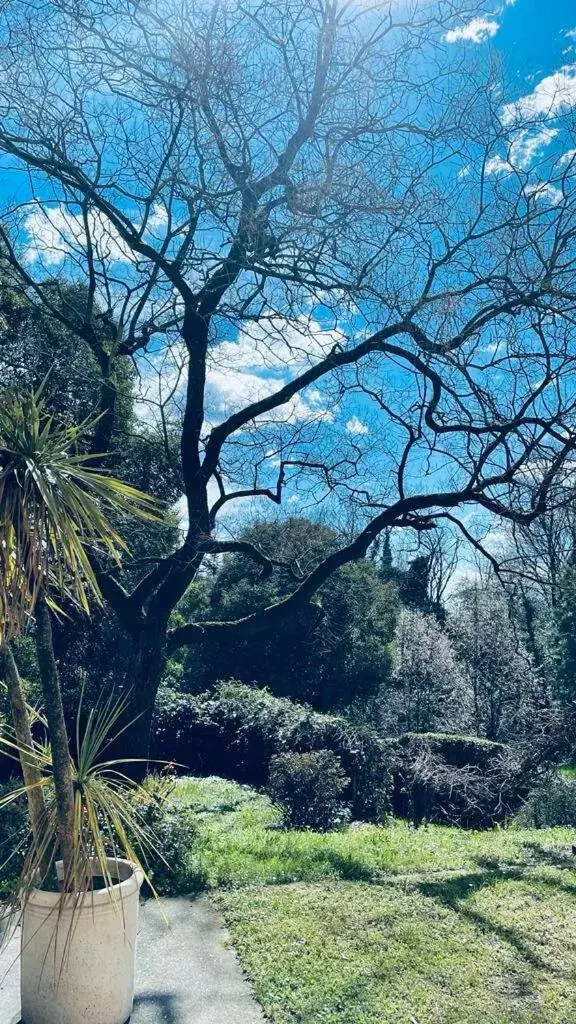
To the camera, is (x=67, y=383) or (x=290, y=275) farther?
(x=67, y=383)

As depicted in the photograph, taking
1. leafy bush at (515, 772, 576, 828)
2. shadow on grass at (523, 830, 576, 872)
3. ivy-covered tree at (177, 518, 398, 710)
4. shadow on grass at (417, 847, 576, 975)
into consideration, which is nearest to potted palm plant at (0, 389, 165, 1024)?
shadow on grass at (417, 847, 576, 975)

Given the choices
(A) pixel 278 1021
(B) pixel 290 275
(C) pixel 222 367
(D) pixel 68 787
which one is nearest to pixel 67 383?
(C) pixel 222 367

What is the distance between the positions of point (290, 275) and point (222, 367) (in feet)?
5.44

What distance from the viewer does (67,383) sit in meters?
10.0

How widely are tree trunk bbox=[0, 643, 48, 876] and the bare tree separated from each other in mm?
3690

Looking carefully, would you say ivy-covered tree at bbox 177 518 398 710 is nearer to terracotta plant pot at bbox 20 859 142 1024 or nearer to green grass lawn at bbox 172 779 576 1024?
green grass lawn at bbox 172 779 576 1024

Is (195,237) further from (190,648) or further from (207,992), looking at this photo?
(190,648)

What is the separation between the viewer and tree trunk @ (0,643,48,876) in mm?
3578

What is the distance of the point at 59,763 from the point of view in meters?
3.54

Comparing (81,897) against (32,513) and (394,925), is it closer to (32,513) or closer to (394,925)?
(32,513)

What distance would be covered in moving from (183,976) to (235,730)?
Result: 30.0 ft

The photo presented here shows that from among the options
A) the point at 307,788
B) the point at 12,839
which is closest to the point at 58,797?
the point at 12,839

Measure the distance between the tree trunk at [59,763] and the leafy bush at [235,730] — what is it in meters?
8.24

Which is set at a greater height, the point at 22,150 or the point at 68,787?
the point at 22,150
